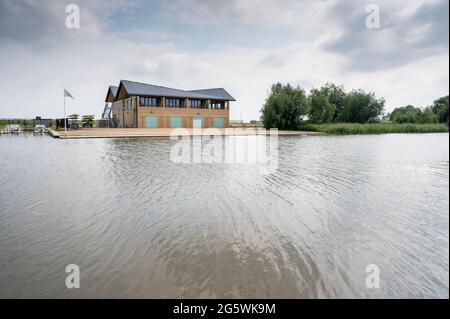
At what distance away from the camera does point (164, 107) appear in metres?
41.4

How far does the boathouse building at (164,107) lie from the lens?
129 ft

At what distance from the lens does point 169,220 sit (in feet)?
15.2

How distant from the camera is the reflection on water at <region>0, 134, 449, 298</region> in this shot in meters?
2.79

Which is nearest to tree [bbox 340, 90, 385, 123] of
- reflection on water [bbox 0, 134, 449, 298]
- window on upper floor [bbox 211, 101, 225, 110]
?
window on upper floor [bbox 211, 101, 225, 110]

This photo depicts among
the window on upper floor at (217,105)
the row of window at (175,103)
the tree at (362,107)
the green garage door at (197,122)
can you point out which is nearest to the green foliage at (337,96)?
the tree at (362,107)

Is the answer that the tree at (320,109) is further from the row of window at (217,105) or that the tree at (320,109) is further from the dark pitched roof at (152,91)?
the row of window at (217,105)

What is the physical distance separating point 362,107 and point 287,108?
2563 centimetres

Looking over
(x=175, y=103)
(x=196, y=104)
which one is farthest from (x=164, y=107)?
(x=196, y=104)

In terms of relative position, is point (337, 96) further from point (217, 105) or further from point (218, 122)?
point (218, 122)

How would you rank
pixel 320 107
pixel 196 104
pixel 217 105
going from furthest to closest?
pixel 320 107 → pixel 217 105 → pixel 196 104

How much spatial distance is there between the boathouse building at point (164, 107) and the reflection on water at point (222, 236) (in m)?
33.5
